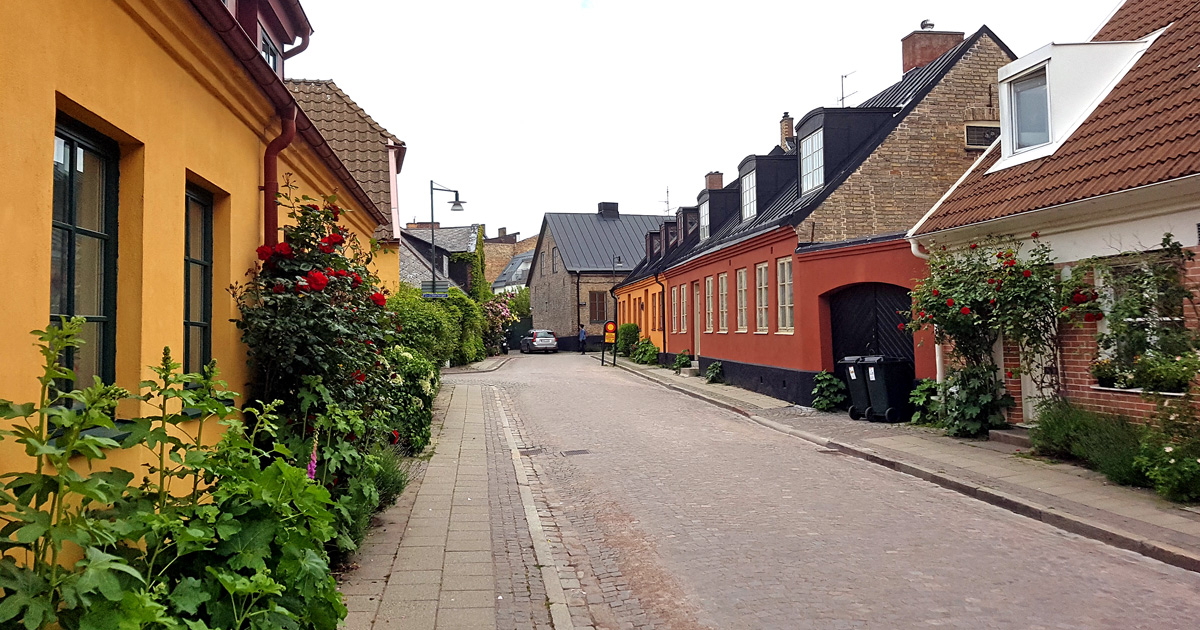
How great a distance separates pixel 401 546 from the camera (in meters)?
6.40

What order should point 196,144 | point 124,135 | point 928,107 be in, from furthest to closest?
1. point 928,107
2. point 196,144
3. point 124,135

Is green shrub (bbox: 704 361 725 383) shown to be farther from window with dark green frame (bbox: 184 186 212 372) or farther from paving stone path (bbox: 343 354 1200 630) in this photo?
window with dark green frame (bbox: 184 186 212 372)

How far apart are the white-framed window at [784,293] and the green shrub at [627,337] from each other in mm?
20004

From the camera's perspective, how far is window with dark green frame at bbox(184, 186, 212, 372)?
5.44 metres

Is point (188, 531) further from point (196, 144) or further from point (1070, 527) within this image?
point (1070, 527)

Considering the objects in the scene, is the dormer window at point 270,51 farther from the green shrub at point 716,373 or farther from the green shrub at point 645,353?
the green shrub at point 645,353

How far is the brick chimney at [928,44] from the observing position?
20.6m

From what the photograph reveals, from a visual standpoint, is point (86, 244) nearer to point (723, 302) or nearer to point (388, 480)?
point (388, 480)

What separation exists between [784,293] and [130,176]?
1523 cm

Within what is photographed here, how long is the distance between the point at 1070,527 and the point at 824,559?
8.07 ft

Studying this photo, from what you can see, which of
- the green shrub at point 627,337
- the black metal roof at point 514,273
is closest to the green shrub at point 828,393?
the green shrub at point 627,337

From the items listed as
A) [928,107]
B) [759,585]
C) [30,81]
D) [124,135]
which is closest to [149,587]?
[30,81]

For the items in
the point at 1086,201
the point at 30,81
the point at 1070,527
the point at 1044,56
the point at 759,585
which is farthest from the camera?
the point at 1044,56

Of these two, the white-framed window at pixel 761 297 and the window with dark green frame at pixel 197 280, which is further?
the white-framed window at pixel 761 297
